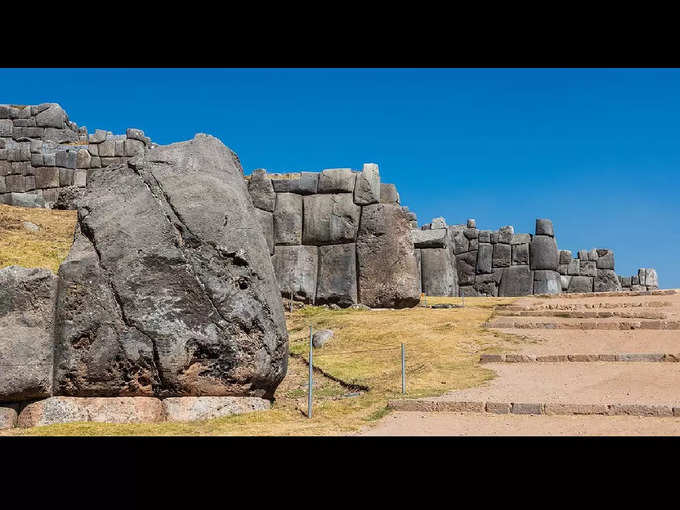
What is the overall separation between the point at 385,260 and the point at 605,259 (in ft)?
51.2

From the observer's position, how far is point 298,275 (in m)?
16.8

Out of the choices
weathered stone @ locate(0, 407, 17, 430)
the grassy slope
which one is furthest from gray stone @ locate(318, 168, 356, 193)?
weathered stone @ locate(0, 407, 17, 430)

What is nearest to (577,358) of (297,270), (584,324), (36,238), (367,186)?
(584,324)

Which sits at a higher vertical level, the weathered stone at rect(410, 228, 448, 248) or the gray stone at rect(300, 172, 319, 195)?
the gray stone at rect(300, 172, 319, 195)

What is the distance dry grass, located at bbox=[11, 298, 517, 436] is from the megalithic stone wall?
0.66 m

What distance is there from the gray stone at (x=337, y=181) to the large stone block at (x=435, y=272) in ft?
26.9

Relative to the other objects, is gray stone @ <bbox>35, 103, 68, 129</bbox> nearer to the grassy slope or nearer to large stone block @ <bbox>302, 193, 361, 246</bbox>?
the grassy slope

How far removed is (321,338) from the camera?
1295cm

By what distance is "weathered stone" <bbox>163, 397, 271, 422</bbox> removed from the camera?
743 centimetres

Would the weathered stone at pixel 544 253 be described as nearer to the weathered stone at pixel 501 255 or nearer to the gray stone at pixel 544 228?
the gray stone at pixel 544 228

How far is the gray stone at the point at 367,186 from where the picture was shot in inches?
661
